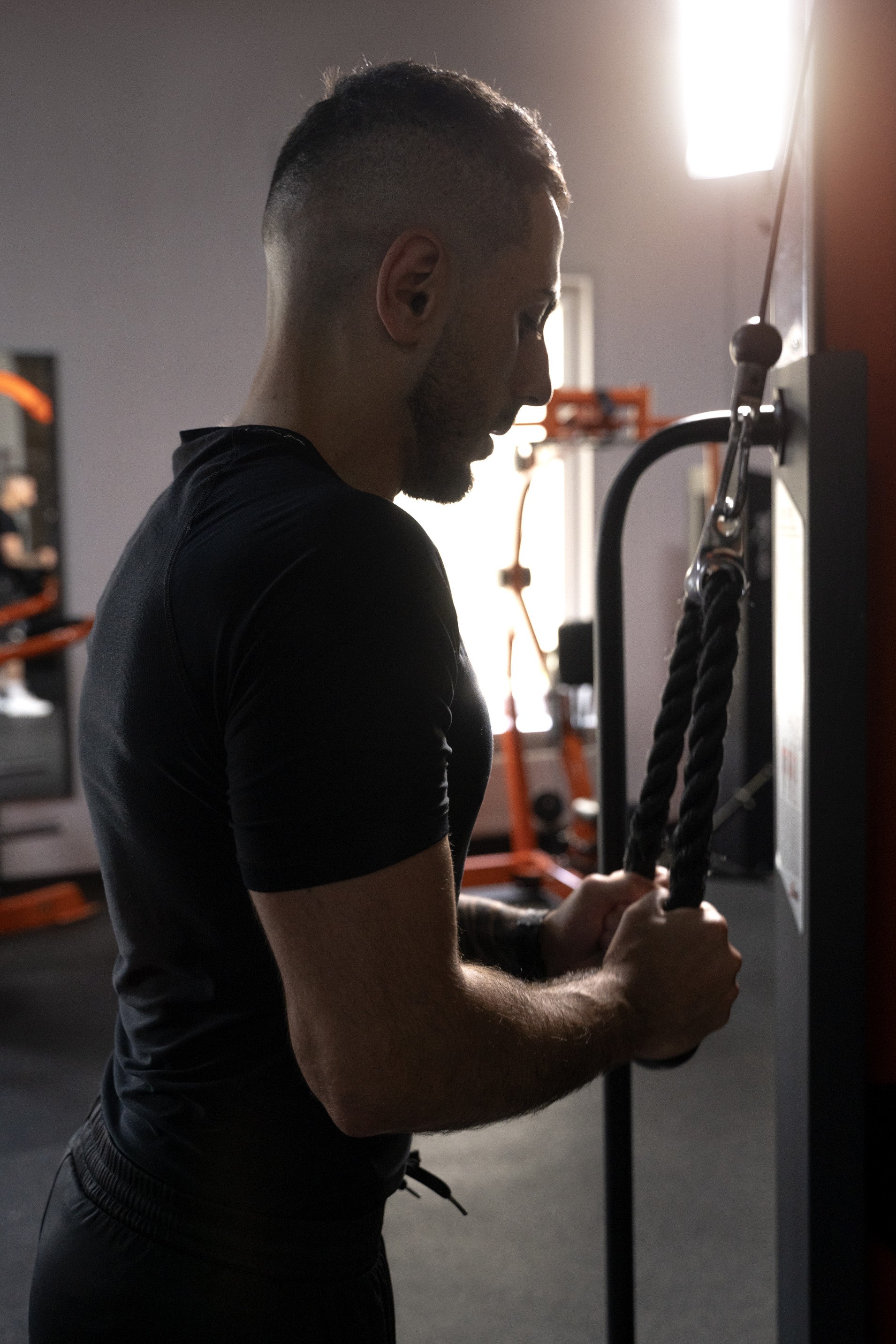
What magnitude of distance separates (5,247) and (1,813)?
2273 millimetres

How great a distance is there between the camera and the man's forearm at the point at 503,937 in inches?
44.1

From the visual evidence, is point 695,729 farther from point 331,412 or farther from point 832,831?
point 331,412

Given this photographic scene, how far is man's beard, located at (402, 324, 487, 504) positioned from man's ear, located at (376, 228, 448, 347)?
0.02 m

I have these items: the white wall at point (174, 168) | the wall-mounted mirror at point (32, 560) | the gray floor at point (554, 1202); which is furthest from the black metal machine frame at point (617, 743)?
the white wall at point (174, 168)

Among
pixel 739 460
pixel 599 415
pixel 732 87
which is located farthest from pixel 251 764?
pixel 599 415

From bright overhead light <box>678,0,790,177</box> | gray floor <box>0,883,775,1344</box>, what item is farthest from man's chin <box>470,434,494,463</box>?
gray floor <box>0,883,775,1344</box>

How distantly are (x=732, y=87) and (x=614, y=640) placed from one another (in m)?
1.14

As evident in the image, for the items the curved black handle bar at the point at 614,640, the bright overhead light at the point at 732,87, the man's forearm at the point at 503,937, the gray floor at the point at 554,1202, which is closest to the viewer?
the curved black handle bar at the point at 614,640

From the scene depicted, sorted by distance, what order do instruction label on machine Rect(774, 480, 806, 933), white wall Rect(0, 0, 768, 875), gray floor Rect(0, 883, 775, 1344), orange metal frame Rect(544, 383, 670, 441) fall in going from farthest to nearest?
white wall Rect(0, 0, 768, 875), orange metal frame Rect(544, 383, 670, 441), gray floor Rect(0, 883, 775, 1344), instruction label on machine Rect(774, 480, 806, 933)

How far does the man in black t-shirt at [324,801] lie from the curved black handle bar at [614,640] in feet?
0.35

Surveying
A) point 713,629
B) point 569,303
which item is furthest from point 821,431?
point 569,303

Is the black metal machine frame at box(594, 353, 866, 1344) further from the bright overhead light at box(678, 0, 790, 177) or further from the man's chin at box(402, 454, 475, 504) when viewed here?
the bright overhead light at box(678, 0, 790, 177)

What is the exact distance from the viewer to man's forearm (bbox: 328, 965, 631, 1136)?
2.16 feet

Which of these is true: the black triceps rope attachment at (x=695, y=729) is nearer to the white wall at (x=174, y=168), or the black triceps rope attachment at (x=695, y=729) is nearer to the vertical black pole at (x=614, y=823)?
the vertical black pole at (x=614, y=823)
